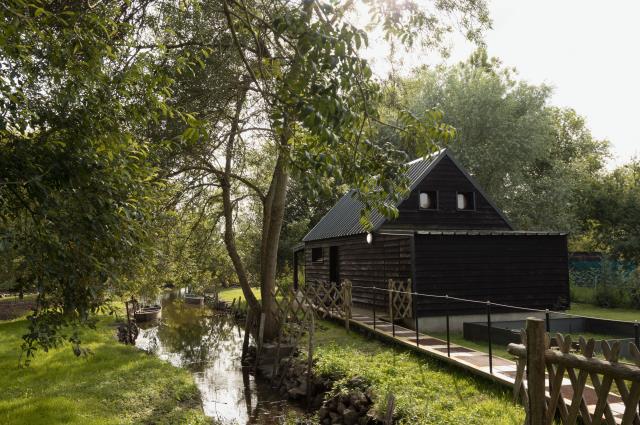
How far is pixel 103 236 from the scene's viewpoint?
16.5 feet

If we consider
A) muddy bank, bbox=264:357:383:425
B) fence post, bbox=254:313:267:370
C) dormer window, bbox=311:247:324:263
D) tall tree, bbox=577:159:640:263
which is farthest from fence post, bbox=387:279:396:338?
tall tree, bbox=577:159:640:263

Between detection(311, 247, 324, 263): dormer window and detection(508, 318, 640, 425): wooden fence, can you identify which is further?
detection(311, 247, 324, 263): dormer window

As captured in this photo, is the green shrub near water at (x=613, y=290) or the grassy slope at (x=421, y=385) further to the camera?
the green shrub near water at (x=613, y=290)

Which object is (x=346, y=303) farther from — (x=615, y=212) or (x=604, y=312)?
(x=615, y=212)

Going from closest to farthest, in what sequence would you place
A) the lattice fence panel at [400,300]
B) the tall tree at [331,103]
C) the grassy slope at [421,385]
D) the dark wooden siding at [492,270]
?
the tall tree at [331,103] < the grassy slope at [421,385] < the lattice fence panel at [400,300] < the dark wooden siding at [492,270]

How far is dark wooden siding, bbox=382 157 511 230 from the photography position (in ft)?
62.5

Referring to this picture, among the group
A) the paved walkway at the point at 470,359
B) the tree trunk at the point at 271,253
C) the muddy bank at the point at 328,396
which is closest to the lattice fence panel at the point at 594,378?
the paved walkway at the point at 470,359

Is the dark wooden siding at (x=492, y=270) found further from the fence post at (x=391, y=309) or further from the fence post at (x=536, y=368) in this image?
the fence post at (x=536, y=368)

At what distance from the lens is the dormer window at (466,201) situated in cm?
1992

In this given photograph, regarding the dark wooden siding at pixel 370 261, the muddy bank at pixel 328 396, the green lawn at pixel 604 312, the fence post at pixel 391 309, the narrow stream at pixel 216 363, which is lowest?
the narrow stream at pixel 216 363

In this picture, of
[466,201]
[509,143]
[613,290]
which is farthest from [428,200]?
[509,143]

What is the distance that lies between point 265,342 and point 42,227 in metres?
12.7

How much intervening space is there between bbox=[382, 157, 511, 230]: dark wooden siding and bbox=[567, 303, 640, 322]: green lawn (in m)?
4.61

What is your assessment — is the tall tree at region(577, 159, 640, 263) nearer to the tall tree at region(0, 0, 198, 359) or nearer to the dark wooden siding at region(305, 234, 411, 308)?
the dark wooden siding at region(305, 234, 411, 308)
